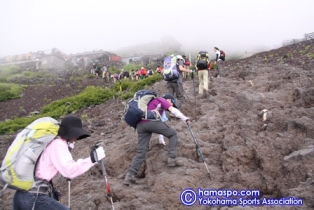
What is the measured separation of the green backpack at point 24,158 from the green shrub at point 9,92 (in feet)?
84.4

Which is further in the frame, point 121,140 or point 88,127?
point 88,127

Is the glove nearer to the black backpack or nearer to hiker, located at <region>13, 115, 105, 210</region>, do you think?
hiker, located at <region>13, 115, 105, 210</region>

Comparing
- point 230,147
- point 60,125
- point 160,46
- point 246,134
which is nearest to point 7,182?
point 60,125

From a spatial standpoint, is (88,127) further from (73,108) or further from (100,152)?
(100,152)

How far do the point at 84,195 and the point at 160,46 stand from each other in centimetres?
7210

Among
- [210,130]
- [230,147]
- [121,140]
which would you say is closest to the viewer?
[230,147]

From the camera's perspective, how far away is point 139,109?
233 inches

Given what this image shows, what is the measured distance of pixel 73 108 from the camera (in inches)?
688

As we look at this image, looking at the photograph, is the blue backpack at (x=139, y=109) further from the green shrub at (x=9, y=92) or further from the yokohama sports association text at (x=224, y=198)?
the green shrub at (x=9, y=92)

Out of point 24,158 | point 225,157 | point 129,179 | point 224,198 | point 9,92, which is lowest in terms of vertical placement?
point 9,92

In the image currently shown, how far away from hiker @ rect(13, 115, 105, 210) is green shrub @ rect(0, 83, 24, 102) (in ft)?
84.6

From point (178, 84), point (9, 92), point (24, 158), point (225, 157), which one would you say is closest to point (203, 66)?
point (178, 84)

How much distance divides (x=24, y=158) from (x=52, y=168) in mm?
379

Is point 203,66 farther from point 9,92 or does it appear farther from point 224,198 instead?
point 9,92
